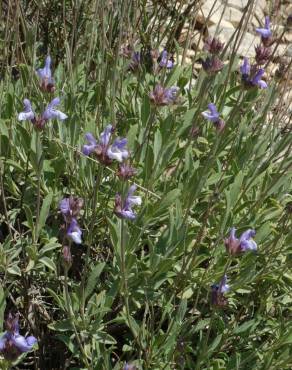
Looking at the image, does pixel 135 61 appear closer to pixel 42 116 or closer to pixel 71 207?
pixel 42 116

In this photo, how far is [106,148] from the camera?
1.76m

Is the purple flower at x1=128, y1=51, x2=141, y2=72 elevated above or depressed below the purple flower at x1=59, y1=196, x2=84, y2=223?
below

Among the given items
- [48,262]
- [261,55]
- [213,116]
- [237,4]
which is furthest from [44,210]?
[237,4]

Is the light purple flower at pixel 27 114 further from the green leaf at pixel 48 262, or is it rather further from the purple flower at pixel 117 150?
the green leaf at pixel 48 262

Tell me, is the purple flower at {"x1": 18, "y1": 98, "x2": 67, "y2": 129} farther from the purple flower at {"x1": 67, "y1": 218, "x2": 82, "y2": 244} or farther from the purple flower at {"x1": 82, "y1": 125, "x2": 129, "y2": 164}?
the purple flower at {"x1": 67, "y1": 218, "x2": 82, "y2": 244}

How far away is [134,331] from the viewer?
206cm

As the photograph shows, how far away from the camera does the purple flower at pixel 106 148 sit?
1759 mm

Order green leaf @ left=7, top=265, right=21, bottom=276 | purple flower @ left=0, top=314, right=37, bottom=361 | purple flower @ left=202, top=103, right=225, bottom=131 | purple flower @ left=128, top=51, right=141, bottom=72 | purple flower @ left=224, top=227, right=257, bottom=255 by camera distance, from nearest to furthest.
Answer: purple flower @ left=0, top=314, right=37, bottom=361 < purple flower @ left=224, top=227, right=257, bottom=255 < green leaf @ left=7, top=265, right=21, bottom=276 < purple flower @ left=202, top=103, right=225, bottom=131 < purple flower @ left=128, top=51, right=141, bottom=72

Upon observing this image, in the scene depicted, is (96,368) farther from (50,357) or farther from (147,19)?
(147,19)

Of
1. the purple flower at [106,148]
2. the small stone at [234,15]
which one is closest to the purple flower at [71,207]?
the purple flower at [106,148]

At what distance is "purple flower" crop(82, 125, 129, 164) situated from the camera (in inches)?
69.2

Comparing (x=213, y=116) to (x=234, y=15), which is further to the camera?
(x=234, y=15)

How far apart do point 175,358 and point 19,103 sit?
1.30 metres

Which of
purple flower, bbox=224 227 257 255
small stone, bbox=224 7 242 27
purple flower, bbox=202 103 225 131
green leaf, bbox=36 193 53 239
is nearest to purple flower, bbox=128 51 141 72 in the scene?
purple flower, bbox=202 103 225 131
